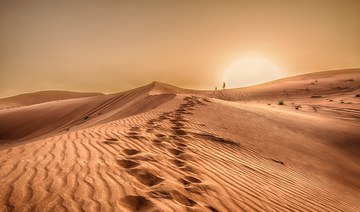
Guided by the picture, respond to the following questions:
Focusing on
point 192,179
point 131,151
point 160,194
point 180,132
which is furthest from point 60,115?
point 160,194

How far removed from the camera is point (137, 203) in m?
2.88

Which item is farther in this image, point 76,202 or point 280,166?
point 280,166

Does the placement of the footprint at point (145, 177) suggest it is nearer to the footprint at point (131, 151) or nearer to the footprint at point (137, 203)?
the footprint at point (137, 203)

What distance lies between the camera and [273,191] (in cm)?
415

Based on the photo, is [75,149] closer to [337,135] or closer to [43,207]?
[43,207]

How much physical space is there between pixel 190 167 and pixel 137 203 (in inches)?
60.8

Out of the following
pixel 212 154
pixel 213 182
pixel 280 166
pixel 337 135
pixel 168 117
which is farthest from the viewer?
pixel 337 135

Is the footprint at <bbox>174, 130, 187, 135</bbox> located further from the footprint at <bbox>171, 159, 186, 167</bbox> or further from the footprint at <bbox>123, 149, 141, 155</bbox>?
the footprint at <bbox>171, 159, 186, 167</bbox>

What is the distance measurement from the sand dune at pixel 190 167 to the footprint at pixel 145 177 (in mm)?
13

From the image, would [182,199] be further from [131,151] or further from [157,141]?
[157,141]

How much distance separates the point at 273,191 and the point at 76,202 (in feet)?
9.41

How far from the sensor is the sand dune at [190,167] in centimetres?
297

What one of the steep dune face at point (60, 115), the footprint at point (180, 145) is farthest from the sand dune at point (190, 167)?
the steep dune face at point (60, 115)

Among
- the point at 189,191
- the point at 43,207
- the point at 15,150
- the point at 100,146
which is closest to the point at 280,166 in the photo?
the point at 189,191
